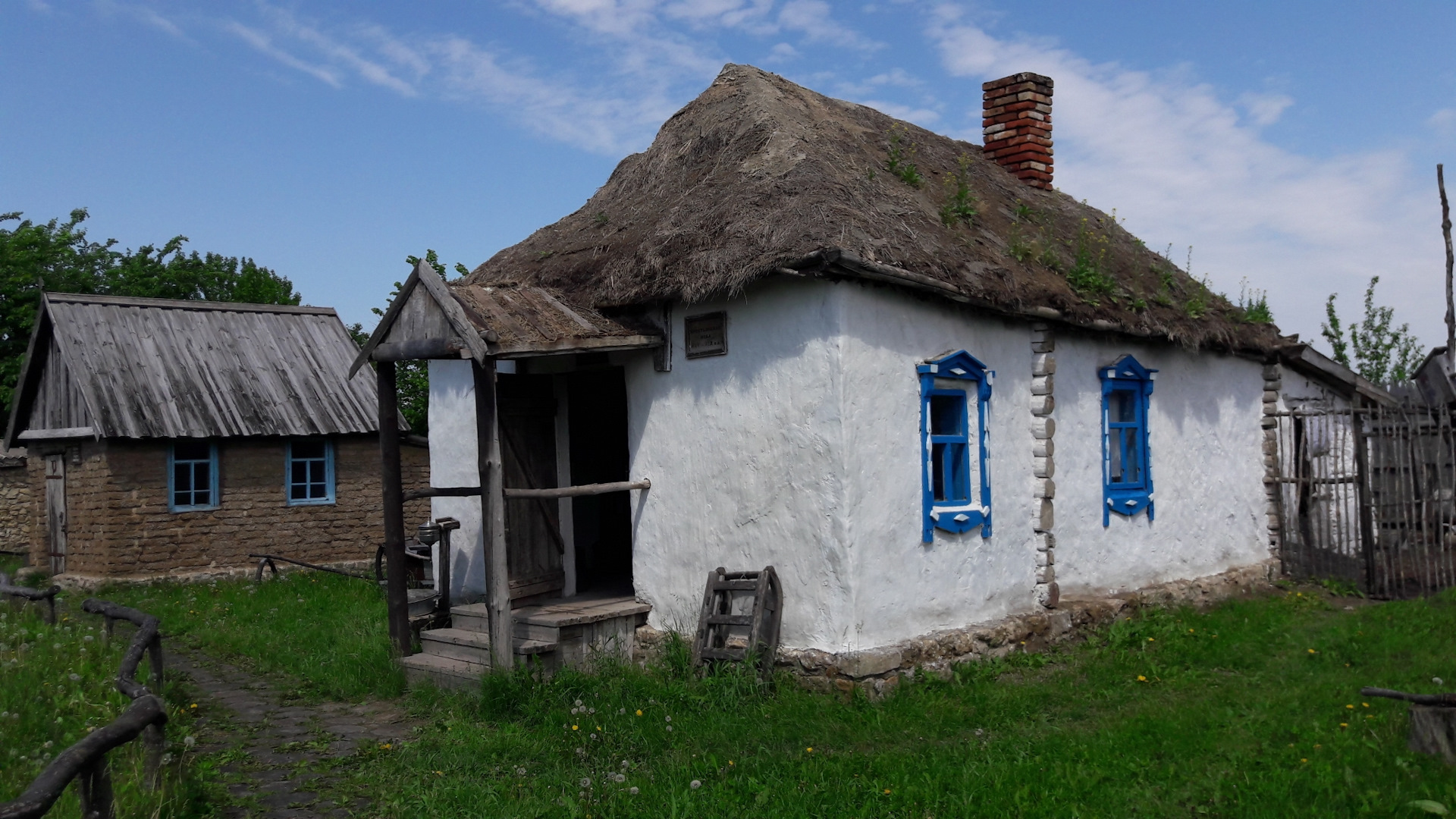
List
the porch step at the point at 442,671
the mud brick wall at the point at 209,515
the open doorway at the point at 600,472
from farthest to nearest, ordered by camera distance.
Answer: the mud brick wall at the point at 209,515 → the open doorway at the point at 600,472 → the porch step at the point at 442,671

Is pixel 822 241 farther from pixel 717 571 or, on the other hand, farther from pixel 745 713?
pixel 745 713

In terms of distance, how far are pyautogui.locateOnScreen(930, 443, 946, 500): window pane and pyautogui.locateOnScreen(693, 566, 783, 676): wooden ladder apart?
1450mm

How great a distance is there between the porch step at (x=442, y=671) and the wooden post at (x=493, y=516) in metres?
0.29

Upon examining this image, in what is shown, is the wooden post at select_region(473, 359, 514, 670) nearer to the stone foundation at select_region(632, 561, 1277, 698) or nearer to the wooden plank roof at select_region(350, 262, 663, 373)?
the wooden plank roof at select_region(350, 262, 663, 373)

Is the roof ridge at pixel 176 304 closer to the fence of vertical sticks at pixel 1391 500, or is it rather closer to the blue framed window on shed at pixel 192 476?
the blue framed window on shed at pixel 192 476

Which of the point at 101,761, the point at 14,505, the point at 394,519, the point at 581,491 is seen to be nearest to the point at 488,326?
the point at 581,491

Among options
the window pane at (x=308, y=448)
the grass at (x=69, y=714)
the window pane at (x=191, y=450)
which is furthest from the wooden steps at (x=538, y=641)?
the window pane at (x=308, y=448)

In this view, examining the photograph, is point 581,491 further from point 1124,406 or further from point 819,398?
point 1124,406

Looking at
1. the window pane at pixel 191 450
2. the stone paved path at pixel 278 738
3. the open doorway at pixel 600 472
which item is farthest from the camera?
the window pane at pixel 191 450

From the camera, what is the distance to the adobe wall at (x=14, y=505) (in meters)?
20.0

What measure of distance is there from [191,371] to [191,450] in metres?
1.38

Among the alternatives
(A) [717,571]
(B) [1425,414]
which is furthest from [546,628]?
(B) [1425,414]

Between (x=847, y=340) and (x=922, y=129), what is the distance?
580 cm

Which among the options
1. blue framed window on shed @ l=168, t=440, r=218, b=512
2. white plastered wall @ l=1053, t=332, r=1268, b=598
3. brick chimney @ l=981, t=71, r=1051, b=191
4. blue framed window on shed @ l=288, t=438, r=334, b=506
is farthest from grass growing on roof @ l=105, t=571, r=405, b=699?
brick chimney @ l=981, t=71, r=1051, b=191
